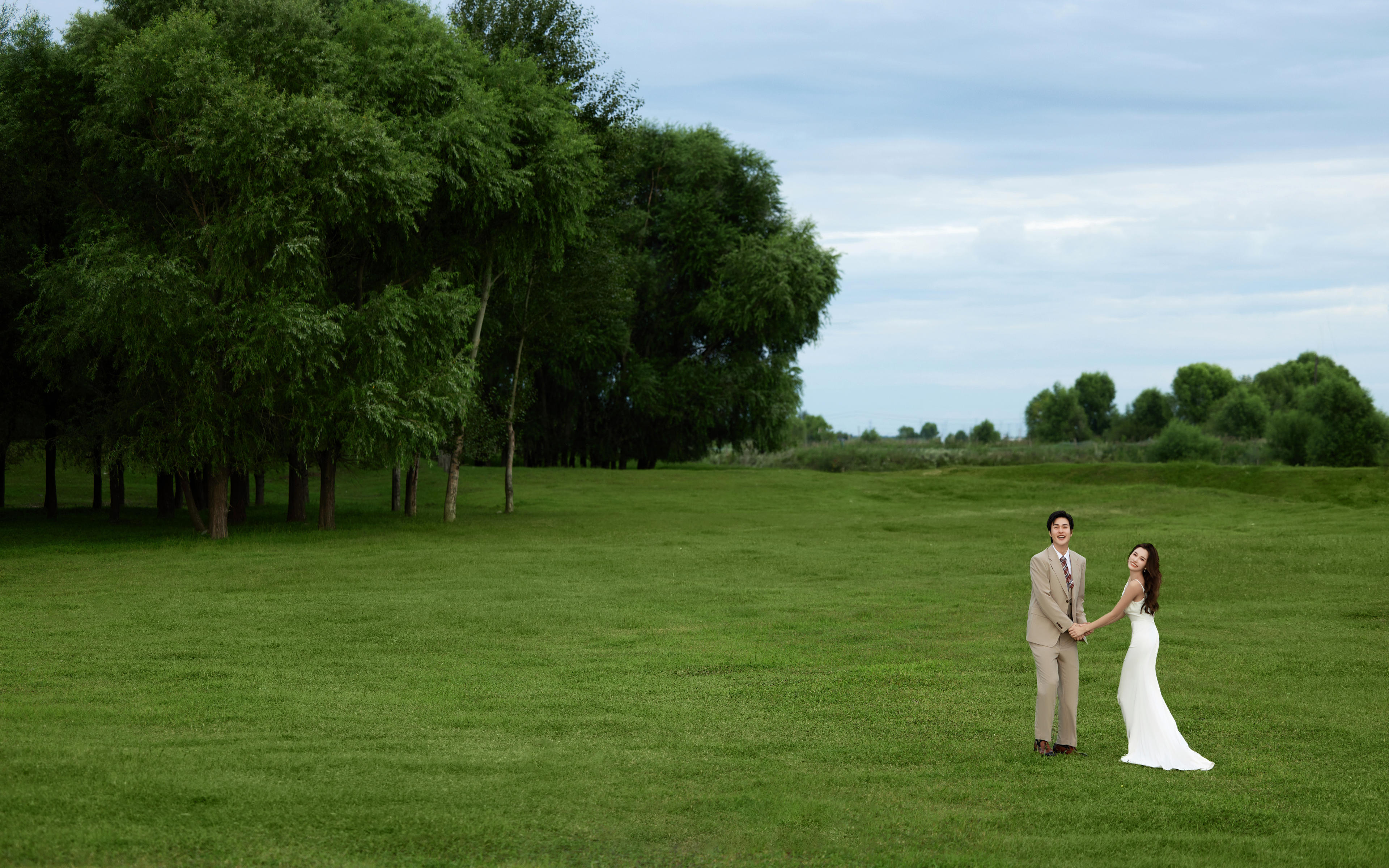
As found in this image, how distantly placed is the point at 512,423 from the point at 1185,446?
54.4 meters

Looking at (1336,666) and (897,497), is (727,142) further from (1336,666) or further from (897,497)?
(1336,666)

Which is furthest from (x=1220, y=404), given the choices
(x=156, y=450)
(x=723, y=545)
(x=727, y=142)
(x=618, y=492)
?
(x=156, y=450)

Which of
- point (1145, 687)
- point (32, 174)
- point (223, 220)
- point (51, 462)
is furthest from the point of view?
point (51, 462)

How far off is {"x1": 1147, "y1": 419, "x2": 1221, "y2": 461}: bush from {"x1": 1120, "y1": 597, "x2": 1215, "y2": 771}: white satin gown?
70064 millimetres

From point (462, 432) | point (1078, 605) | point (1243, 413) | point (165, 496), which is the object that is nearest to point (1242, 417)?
point (1243, 413)

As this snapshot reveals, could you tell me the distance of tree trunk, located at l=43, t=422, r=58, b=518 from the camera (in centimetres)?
3241

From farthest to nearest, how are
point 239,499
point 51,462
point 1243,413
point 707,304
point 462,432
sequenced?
point 1243,413 < point 707,304 < point 239,499 < point 51,462 < point 462,432

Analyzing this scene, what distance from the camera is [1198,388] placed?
144 m

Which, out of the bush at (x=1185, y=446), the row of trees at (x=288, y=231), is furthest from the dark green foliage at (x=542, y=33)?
the bush at (x=1185, y=446)

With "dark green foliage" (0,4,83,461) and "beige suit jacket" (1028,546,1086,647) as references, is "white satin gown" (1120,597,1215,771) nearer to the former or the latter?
"beige suit jacket" (1028,546,1086,647)

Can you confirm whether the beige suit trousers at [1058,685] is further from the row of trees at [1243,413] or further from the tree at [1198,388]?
the tree at [1198,388]

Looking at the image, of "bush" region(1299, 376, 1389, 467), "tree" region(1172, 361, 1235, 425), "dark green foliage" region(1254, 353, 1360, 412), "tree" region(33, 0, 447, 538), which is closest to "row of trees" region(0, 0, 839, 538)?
"tree" region(33, 0, 447, 538)

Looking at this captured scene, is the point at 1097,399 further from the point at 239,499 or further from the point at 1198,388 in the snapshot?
the point at 239,499

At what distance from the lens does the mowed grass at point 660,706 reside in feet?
23.8
